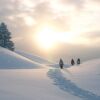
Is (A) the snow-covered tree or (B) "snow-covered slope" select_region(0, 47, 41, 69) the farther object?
(A) the snow-covered tree

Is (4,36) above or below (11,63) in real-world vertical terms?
above

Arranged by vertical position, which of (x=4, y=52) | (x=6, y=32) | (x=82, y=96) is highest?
(x=6, y=32)

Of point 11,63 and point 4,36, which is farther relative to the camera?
point 4,36

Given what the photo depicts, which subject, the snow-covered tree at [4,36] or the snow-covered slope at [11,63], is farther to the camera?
the snow-covered tree at [4,36]

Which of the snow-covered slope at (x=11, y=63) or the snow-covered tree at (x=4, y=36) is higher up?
the snow-covered tree at (x=4, y=36)

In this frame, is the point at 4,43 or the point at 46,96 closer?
the point at 46,96

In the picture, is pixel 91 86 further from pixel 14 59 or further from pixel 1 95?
pixel 14 59

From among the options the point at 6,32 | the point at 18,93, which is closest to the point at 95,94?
the point at 18,93

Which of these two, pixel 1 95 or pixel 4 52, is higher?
pixel 4 52

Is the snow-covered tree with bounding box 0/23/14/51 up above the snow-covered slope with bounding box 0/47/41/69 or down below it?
above

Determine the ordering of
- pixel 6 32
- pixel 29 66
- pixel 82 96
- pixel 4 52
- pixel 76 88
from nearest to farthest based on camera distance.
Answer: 1. pixel 82 96
2. pixel 76 88
3. pixel 29 66
4. pixel 4 52
5. pixel 6 32

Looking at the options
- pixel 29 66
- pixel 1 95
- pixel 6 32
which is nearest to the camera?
pixel 1 95

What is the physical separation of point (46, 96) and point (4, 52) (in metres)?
47.0

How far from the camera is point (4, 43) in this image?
80188 mm
